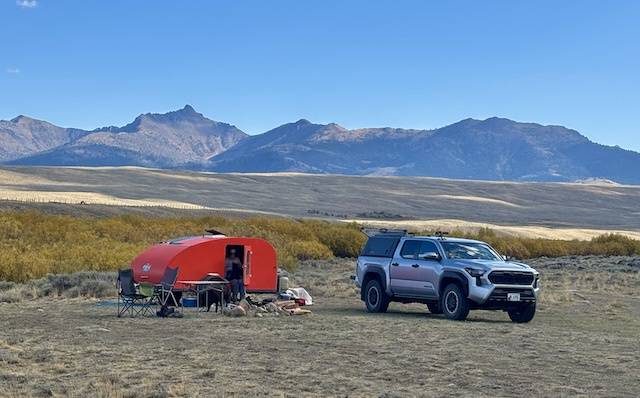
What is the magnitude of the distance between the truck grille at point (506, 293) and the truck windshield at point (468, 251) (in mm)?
1451

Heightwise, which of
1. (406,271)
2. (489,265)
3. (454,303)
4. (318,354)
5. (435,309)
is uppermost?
(489,265)

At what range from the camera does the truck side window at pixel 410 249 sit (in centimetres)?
2344

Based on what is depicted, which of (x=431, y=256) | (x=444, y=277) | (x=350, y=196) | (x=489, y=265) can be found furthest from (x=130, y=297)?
(x=350, y=196)

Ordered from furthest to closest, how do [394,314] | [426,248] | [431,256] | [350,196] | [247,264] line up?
[350,196] → [247,264] → [394,314] → [426,248] → [431,256]

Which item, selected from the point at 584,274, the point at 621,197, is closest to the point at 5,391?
the point at 584,274

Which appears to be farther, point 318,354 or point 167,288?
point 167,288

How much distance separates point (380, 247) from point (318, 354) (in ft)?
29.8

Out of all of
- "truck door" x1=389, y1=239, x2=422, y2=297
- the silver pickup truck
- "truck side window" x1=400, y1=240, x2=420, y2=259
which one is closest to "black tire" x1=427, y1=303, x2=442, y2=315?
the silver pickup truck

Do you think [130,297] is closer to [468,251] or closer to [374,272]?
[374,272]

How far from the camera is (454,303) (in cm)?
2206

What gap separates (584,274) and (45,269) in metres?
21.3

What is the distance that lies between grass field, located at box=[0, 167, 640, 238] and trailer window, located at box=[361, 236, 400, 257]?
57123 millimetres

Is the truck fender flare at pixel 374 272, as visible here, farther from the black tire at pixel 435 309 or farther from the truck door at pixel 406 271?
the black tire at pixel 435 309

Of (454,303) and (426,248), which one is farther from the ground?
(426,248)
